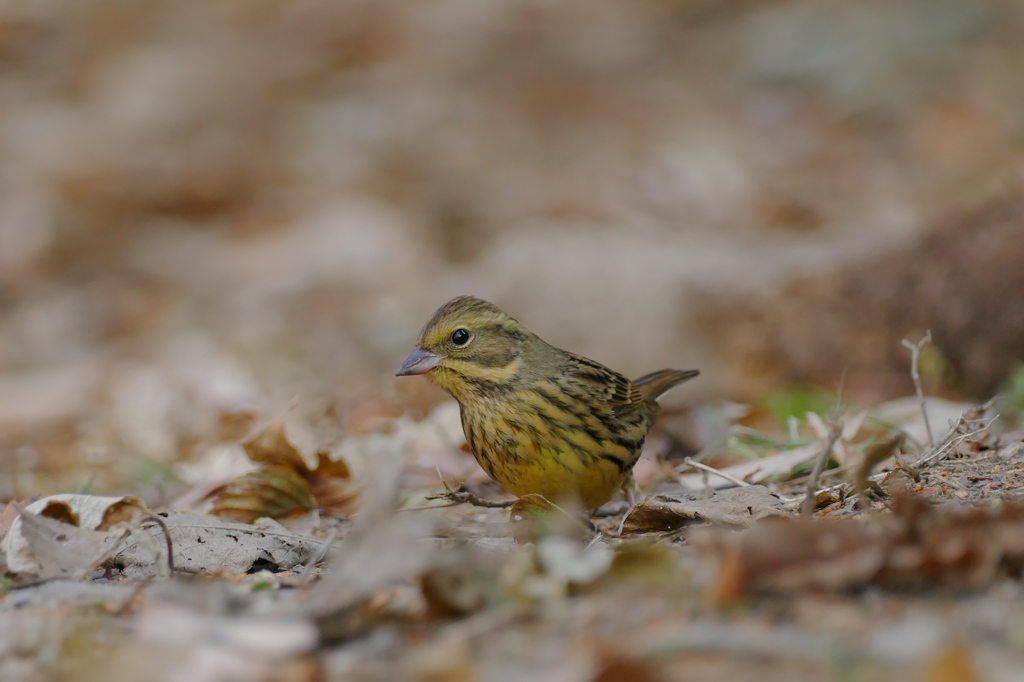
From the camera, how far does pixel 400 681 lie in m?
2.27

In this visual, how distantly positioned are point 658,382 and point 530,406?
1250 millimetres

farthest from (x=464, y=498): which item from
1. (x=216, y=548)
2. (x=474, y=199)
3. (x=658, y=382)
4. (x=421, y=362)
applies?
(x=474, y=199)

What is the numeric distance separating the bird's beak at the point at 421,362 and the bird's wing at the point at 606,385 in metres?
0.59

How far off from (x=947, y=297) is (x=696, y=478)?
8.59 feet

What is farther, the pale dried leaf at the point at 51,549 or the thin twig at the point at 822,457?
the pale dried leaf at the point at 51,549

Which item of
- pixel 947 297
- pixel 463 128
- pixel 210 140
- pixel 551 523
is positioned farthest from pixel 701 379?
pixel 210 140

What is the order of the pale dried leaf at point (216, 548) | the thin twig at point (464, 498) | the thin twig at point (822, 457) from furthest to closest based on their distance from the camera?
the thin twig at point (464, 498)
the pale dried leaf at point (216, 548)
the thin twig at point (822, 457)

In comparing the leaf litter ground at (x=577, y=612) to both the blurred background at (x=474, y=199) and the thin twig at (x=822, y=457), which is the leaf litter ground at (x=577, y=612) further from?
the blurred background at (x=474, y=199)

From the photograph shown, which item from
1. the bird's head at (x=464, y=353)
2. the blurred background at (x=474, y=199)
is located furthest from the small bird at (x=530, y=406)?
the blurred background at (x=474, y=199)

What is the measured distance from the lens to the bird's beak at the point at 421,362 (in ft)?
15.7

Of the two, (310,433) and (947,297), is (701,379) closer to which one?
(947,297)

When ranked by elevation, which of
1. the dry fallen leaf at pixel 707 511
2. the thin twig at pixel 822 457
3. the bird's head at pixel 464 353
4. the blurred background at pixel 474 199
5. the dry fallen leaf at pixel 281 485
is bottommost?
the dry fallen leaf at pixel 707 511

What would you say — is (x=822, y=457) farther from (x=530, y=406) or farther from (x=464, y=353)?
(x=464, y=353)

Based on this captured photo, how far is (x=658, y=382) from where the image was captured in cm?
573
